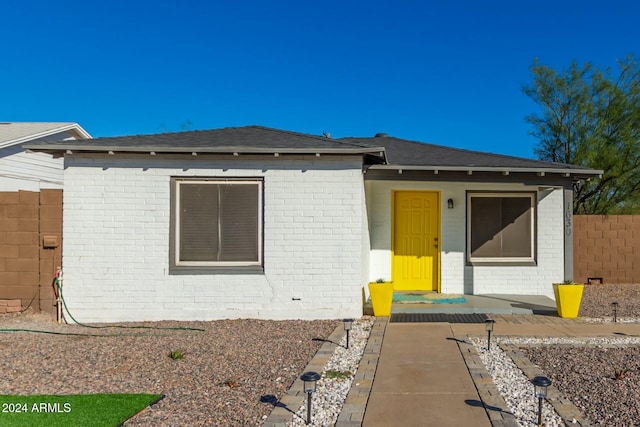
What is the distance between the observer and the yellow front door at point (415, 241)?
30.3 feet

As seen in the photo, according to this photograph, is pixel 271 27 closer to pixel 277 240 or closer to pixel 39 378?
pixel 277 240

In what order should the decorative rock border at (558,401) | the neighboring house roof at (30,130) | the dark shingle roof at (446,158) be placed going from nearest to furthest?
A: the decorative rock border at (558,401) < the dark shingle roof at (446,158) < the neighboring house roof at (30,130)

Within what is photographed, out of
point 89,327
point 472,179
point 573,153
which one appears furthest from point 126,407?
point 573,153

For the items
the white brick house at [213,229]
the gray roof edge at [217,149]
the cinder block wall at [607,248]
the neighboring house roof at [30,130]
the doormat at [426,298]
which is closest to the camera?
the gray roof edge at [217,149]

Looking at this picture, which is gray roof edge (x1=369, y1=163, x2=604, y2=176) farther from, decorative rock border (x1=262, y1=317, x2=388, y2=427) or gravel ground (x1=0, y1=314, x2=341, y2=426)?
decorative rock border (x1=262, y1=317, x2=388, y2=427)

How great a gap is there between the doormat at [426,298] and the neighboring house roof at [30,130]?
11.3 meters

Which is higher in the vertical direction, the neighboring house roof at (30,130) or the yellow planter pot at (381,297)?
the neighboring house roof at (30,130)

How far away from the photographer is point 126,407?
12.3 feet

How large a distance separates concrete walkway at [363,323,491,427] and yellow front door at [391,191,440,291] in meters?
3.06

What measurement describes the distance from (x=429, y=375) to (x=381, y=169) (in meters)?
4.03

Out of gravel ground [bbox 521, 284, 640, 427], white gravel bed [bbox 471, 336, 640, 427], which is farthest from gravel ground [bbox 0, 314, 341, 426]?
gravel ground [bbox 521, 284, 640, 427]

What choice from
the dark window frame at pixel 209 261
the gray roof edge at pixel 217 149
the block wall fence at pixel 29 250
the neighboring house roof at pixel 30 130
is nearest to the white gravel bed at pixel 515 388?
the gray roof edge at pixel 217 149

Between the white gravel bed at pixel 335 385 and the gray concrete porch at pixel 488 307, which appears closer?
the white gravel bed at pixel 335 385

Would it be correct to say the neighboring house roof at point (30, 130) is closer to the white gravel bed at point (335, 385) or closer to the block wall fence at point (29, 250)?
the block wall fence at point (29, 250)
